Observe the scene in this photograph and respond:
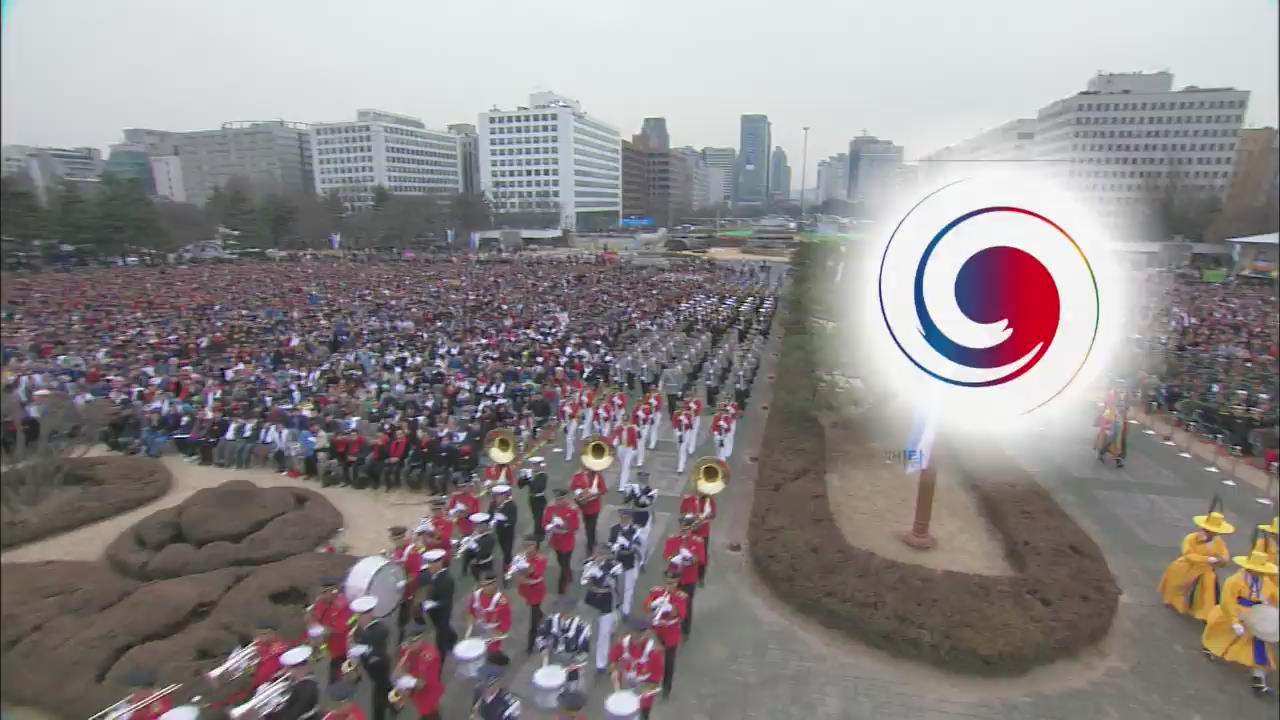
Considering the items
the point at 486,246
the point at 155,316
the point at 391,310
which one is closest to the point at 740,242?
the point at 486,246

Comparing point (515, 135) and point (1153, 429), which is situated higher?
point (515, 135)

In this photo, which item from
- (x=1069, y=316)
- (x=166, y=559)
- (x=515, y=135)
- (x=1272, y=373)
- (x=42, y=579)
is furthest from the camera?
(x=515, y=135)

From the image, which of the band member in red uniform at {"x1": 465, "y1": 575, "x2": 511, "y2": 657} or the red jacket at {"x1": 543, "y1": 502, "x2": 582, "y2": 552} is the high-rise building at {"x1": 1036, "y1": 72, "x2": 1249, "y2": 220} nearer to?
the red jacket at {"x1": 543, "y1": 502, "x2": 582, "y2": 552}

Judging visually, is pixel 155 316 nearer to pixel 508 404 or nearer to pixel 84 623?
pixel 508 404

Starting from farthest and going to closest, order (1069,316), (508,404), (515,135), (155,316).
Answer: (515,135), (155,316), (508,404), (1069,316)

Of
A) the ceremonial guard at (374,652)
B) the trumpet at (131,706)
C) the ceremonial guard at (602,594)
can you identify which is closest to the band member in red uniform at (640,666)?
the ceremonial guard at (602,594)

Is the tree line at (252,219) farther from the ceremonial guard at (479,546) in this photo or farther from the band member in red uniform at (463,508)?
the ceremonial guard at (479,546)
